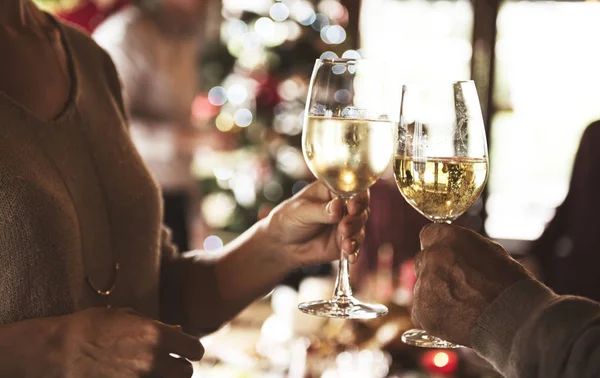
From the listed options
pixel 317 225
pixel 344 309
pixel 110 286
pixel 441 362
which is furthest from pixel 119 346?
pixel 441 362

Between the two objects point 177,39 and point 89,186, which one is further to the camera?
point 177,39

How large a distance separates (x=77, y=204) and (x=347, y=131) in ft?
1.38

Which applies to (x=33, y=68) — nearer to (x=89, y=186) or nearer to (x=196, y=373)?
(x=89, y=186)

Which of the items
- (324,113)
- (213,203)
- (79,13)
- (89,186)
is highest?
(79,13)

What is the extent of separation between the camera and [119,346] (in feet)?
3.62

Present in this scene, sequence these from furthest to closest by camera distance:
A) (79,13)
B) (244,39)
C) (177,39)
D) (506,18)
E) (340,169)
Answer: (506,18), (79,13), (244,39), (177,39), (340,169)

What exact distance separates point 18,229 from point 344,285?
1.62 feet

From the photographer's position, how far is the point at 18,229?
1178 mm

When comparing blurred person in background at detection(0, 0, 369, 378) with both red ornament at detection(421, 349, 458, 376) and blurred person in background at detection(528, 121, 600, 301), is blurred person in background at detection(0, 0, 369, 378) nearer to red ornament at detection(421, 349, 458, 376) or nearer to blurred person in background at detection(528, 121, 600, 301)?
red ornament at detection(421, 349, 458, 376)

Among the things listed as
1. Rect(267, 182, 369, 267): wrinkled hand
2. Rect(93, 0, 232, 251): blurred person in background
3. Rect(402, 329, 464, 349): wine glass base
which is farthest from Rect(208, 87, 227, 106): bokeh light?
Rect(402, 329, 464, 349): wine glass base

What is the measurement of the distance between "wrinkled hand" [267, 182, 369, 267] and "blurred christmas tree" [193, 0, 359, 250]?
13.7 feet

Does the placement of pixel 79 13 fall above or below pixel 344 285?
above

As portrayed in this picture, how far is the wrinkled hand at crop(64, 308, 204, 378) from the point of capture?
3.59 ft

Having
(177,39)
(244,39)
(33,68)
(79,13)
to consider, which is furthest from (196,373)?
(79,13)
